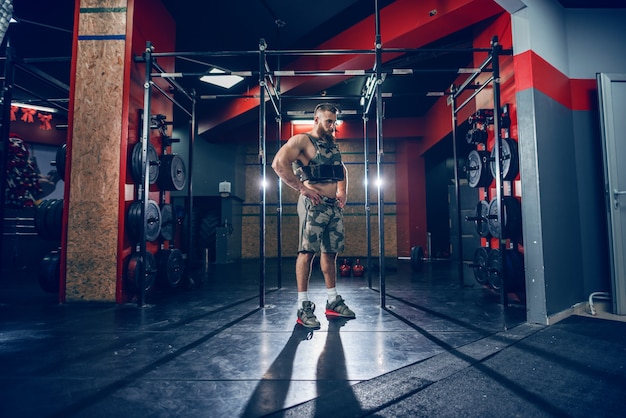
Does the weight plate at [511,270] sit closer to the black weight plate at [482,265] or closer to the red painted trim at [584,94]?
the black weight plate at [482,265]

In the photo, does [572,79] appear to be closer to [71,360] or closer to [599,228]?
[599,228]

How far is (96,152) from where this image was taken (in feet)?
10.1

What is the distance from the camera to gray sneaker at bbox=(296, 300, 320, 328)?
7.33 feet

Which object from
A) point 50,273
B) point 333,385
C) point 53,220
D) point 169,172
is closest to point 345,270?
point 169,172

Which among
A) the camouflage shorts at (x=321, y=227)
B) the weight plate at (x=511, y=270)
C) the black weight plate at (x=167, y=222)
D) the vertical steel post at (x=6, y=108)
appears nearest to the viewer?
the camouflage shorts at (x=321, y=227)

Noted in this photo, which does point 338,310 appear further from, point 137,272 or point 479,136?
point 479,136

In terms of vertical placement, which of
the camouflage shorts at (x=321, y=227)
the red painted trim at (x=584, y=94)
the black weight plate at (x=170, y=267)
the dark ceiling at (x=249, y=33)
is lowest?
the black weight plate at (x=170, y=267)

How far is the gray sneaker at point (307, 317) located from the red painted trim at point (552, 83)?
7.99 feet

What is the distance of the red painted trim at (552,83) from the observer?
2.47 meters

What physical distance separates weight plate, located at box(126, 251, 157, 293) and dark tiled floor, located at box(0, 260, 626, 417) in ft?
0.87

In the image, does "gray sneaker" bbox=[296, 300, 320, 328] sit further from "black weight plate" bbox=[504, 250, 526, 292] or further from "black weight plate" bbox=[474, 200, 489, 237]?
"black weight plate" bbox=[474, 200, 489, 237]

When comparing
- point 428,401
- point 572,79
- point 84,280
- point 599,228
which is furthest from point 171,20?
point 599,228

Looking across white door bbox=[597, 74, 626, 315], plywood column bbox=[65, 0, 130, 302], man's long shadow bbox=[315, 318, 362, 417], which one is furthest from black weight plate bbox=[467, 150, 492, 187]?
plywood column bbox=[65, 0, 130, 302]

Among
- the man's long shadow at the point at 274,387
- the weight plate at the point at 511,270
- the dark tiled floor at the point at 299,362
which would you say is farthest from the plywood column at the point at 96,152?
the weight plate at the point at 511,270
